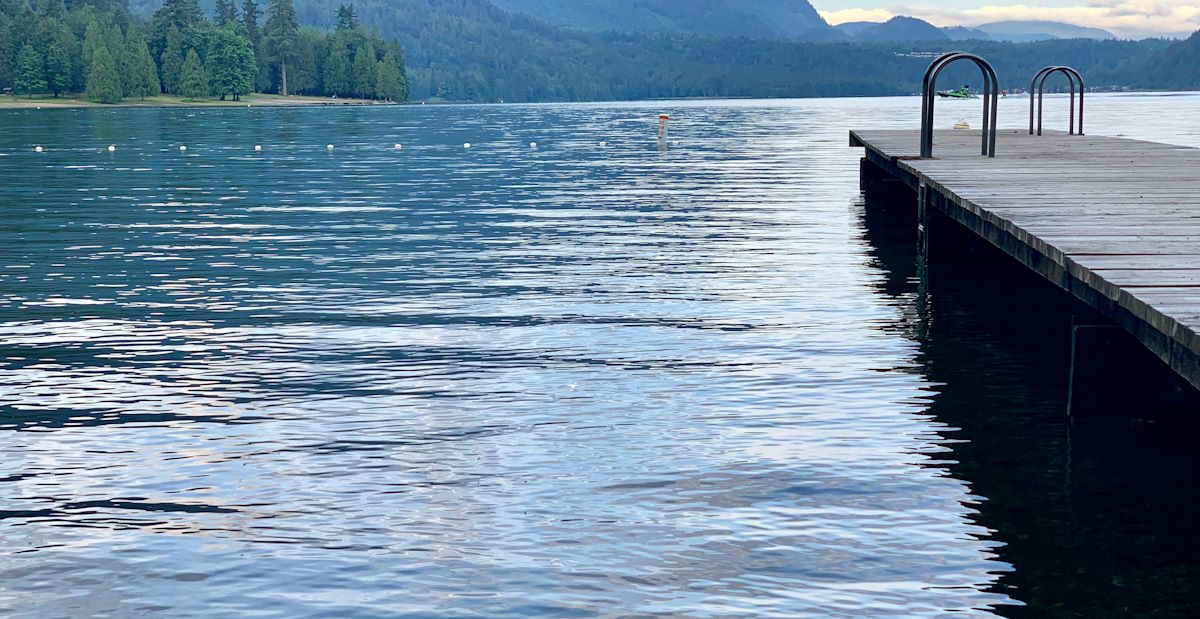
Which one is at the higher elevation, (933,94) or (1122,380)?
(933,94)

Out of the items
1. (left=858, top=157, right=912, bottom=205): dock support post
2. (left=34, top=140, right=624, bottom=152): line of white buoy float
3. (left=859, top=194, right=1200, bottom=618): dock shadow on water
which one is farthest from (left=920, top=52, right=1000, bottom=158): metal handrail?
(left=34, top=140, right=624, bottom=152): line of white buoy float

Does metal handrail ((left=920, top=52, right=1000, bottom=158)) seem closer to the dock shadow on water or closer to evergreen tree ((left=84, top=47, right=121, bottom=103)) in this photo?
the dock shadow on water

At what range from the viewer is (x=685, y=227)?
92.8 ft

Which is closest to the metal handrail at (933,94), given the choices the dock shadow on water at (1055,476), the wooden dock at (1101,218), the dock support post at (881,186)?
the wooden dock at (1101,218)

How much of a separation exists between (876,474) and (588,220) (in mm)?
20518

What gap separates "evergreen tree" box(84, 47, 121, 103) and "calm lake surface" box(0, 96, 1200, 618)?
595ft

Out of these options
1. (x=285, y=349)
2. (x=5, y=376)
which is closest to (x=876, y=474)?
(x=285, y=349)

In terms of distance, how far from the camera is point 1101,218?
550 inches

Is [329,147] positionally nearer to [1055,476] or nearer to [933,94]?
[933,94]

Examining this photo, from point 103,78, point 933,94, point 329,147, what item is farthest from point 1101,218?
point 103,78

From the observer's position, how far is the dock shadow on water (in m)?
7.82

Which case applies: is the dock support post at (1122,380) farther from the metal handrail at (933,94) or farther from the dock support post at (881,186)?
the dock support post at (881,186)

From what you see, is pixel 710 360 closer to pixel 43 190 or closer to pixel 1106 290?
pixel 1106 290

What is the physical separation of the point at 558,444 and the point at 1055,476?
358cm
